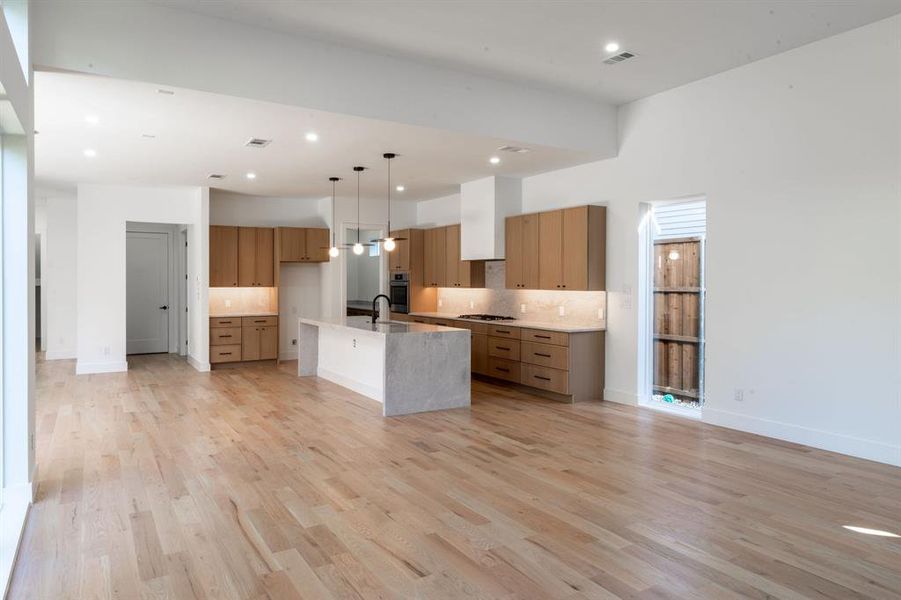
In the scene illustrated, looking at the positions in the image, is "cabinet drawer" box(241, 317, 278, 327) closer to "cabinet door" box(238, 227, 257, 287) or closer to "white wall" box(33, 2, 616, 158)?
"cabinet door" box(238, 227, 257, 287)

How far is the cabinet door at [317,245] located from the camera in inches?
391

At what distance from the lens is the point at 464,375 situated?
6488 mm

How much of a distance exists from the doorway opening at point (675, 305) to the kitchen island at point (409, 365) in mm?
2071

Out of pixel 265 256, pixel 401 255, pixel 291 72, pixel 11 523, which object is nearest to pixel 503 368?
pixel 401 255

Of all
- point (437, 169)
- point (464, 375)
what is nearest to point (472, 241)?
point (437, 169)

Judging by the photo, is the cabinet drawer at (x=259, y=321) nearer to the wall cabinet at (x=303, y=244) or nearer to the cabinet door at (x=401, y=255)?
the wall cabinet at (x=303, y=244)

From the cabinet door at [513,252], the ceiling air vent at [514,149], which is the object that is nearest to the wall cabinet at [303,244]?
the cabinet door at [513,252]

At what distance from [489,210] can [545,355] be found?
224cm

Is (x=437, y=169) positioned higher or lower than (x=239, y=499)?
higher

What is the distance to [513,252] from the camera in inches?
313

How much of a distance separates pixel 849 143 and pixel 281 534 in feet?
16.5

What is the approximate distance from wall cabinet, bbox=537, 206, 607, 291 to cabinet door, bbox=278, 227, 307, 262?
4.45 meters

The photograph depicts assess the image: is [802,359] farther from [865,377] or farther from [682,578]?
[682,578]

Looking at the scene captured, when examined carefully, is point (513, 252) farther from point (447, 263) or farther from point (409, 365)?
point (409, 365)
